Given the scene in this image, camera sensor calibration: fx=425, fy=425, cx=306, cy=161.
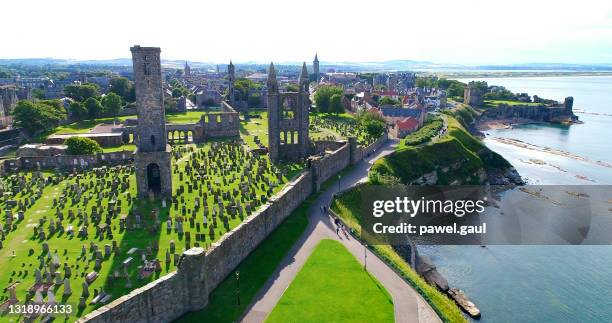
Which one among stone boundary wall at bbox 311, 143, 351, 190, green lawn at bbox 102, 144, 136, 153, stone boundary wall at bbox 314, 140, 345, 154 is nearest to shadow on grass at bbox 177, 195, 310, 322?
stone boundary wall at bbox 311, 143, 351, 190

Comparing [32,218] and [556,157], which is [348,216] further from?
[556,157]

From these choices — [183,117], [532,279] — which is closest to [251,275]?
[532,279]

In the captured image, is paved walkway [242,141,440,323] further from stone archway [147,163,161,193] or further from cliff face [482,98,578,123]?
cliff face [482,98,578,123]

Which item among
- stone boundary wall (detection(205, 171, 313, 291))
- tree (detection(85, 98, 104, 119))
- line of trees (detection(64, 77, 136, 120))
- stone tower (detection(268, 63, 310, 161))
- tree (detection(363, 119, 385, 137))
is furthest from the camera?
tree (detection(85, 98, 104, 119))

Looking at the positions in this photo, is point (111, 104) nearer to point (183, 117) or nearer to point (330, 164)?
point (183, 117)

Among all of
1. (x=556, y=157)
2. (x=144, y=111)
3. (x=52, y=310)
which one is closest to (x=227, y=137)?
(x=144, y=111)

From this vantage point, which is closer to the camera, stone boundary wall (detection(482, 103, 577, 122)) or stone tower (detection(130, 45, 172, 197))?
stone tower (detection(130, 45, 172, 197))

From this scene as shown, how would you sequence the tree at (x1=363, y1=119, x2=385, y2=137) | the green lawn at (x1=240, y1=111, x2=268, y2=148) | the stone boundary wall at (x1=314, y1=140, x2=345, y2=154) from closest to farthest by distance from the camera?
the stone boundary wall at (x1=314, y1=140, x2=345, y2=154)
the tree at (x1=363, y1=119, x2=385, y2=137)
the green lawn at (x1=240, y1=111, x2=268, y2=148)

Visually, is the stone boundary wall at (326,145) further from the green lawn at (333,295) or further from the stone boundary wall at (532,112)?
the stone boundary wall at (532,112)
